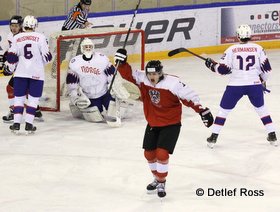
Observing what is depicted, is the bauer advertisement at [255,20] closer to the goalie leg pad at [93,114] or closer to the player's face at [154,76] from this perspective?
the goalie leg pad at [93,114]

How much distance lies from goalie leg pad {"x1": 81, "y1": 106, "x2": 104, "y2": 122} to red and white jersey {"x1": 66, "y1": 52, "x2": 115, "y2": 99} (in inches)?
5.4

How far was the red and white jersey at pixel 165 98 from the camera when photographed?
6.62 m

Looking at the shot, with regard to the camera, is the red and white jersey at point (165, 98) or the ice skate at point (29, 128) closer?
the red and white jersey at point (165, 98)

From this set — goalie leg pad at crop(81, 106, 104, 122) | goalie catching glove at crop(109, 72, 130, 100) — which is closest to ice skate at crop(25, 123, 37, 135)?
goalie leg pad at crop(81, 106, 104, 122)

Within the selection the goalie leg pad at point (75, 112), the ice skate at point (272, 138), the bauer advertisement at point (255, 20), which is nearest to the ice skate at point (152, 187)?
the ice skate at point (272, 138)

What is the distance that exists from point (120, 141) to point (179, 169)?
115 centimetres

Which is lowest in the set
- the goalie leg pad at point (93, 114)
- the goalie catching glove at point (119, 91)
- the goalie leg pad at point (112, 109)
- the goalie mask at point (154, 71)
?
the goalie leg pad at point (93, 114)

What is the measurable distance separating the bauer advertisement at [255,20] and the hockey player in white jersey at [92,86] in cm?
479

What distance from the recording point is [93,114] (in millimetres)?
9297

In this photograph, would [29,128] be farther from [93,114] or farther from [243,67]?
[243,67]

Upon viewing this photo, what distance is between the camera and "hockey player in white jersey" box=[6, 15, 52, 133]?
28.5 ft

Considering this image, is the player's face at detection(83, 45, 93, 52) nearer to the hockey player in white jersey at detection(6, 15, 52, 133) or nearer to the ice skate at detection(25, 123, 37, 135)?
the hockey player in white jersey at detection(6, 15, 52, 133)

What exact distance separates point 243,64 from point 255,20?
618cm

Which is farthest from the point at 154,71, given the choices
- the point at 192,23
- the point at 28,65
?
the point at 192,23
